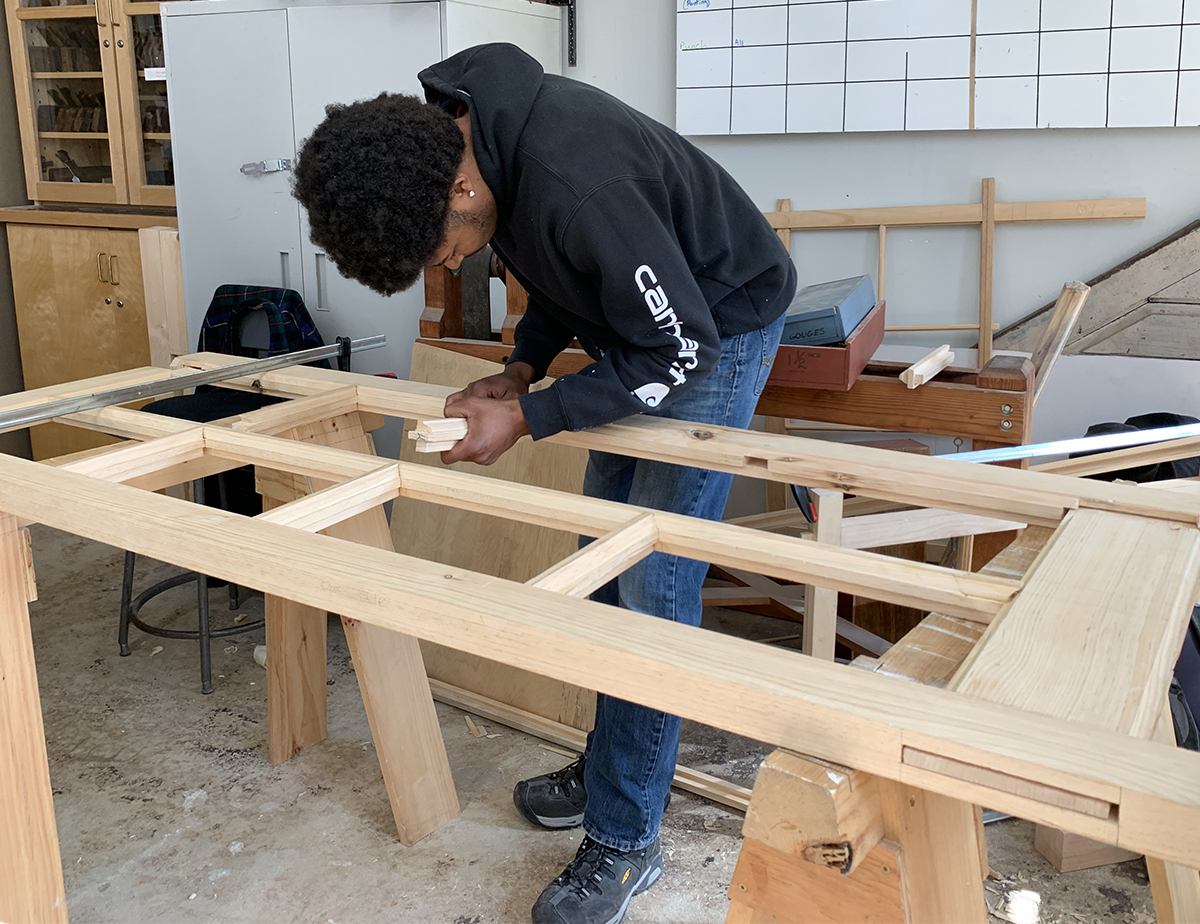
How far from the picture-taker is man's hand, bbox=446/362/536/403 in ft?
5.80

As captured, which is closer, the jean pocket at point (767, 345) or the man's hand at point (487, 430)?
the man's hand at point (487, 430)

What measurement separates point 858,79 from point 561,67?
0.99m

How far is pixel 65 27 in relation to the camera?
13.5 ft

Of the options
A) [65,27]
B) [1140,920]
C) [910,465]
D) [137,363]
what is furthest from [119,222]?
[1140,920]

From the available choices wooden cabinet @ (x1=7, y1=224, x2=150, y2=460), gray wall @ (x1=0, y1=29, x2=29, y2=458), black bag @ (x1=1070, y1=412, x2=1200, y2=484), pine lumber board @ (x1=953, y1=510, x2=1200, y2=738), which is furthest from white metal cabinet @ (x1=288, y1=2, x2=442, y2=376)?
pine lumber board @ (x1=953, y1=510, x2=1200, y2=738)

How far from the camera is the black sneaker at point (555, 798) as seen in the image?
2111 mm

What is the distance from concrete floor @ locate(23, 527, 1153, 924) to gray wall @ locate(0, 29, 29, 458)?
78.7 inches

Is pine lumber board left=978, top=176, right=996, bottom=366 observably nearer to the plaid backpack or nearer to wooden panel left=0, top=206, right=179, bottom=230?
the plaid backpack

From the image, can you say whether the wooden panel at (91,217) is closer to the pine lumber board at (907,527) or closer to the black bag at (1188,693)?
the pine lumber board at (907,527)

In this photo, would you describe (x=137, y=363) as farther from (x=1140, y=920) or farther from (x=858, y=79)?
(x=1140, y=920)

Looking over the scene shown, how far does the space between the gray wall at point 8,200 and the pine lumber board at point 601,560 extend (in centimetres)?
388

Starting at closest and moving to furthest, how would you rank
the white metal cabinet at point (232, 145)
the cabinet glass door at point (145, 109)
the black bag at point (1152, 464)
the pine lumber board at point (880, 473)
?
the pine lumber board at point (880, 473) < the black bag at point (1152, 464) < the white metal cabinet at point (232, 145) < the cabinet glass door at point (145, 109)

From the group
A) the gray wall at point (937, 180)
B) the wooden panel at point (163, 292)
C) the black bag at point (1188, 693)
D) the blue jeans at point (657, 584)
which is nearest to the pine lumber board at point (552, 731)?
the blue jeans at point (657, 584)

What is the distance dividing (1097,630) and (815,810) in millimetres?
352
